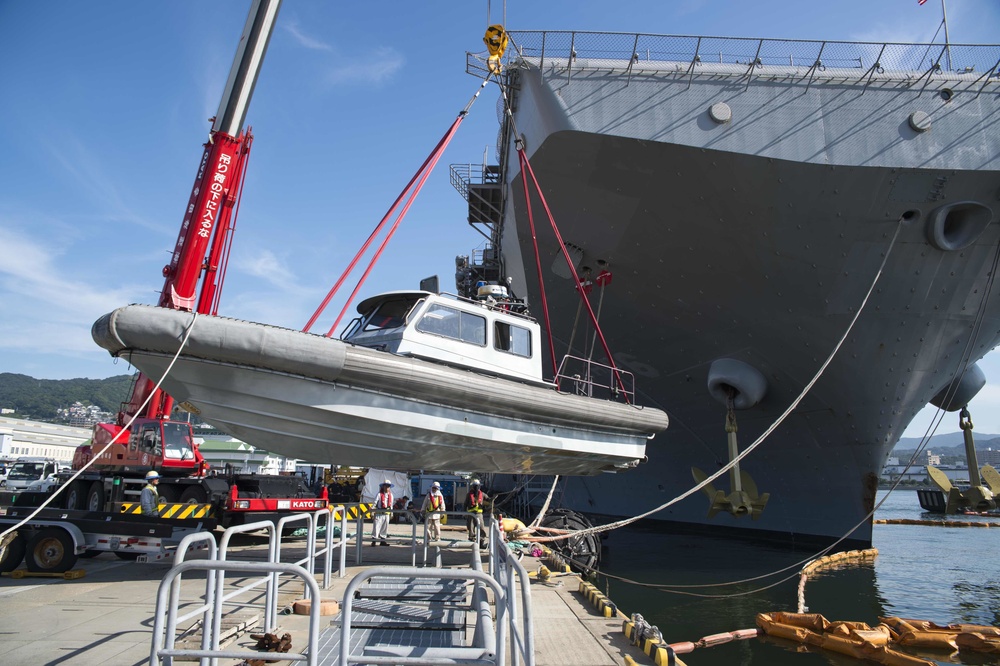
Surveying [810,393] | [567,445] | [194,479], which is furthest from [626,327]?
[194,479]

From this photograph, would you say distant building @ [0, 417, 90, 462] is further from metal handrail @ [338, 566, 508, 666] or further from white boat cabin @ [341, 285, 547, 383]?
metal handrail @ [338, 566, 508, 666]

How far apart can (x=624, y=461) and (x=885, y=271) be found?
6162 millimetres

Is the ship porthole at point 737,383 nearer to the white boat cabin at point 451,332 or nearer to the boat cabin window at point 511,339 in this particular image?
the white boat cabin at point 451,332

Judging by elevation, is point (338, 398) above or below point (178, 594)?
above

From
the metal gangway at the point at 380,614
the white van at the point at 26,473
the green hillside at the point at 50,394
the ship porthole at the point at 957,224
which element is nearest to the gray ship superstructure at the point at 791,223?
the ship porthole at the point at 957,224

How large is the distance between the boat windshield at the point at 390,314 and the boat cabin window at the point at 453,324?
0.87ft

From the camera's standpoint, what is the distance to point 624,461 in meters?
9.12

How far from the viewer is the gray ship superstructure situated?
10219 mm

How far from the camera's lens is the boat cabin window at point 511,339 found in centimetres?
820

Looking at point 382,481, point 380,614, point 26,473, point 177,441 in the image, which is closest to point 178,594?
point 380,614

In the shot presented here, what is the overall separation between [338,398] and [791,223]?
8.32 metres

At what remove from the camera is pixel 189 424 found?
12234 millimetres

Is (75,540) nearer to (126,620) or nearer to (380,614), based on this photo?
(126,620)

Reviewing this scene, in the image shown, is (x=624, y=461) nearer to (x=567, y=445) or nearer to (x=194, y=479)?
(x=567, y=445)
